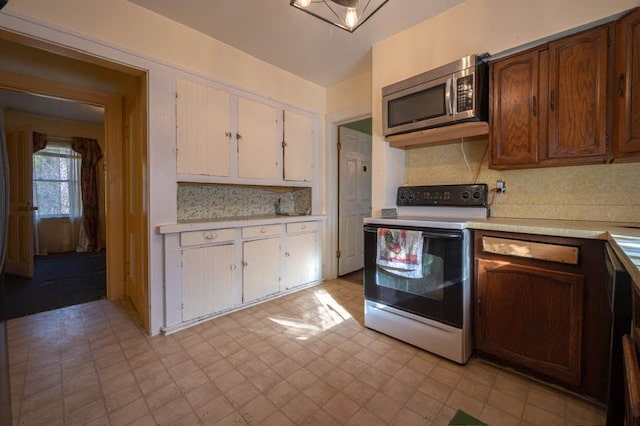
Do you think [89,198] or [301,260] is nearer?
[301,260]

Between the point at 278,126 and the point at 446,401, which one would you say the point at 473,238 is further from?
the point at 278,126

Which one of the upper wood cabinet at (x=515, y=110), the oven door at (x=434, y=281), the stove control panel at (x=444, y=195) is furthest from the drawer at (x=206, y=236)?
the upper wood cabinet at (x=515, y=110)

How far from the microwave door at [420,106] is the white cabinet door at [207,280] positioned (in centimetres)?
182

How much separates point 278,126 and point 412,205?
5.48ft

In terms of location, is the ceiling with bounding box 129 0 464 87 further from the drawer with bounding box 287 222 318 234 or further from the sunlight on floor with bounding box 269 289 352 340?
the sunlight on floor with bounding box 269 289 352 340

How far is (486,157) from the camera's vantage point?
83.1 inches

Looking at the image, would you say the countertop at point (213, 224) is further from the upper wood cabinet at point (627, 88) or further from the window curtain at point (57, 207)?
the window curtain at point (57, 207)

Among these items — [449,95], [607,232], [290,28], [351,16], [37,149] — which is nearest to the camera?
[607,232]

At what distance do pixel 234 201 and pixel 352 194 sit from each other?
1.64m

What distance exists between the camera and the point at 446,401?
1.42 m

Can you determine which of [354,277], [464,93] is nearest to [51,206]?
[354,277]

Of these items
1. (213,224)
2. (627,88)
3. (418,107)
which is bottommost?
(213,224)

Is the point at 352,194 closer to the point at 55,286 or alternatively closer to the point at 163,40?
the point at 163,40

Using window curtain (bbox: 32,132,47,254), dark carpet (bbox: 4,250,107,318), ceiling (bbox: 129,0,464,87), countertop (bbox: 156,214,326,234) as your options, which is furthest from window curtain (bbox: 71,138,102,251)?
ceiling (bbox: 129,0,464,87)
